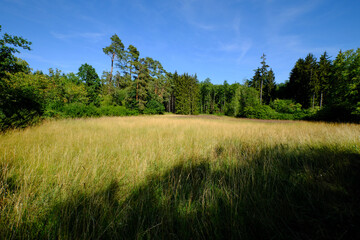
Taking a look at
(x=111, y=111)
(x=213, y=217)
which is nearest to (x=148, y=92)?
(x=111, y=111)

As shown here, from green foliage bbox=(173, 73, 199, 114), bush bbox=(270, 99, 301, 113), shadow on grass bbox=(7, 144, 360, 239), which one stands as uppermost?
green foliage bbox=(173, 73, 199, 114)

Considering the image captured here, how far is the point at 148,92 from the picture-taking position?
26.0 meters

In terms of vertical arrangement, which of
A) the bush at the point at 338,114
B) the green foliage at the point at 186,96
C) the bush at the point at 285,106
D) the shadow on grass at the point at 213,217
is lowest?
the shadow on grass at the point at 213,217

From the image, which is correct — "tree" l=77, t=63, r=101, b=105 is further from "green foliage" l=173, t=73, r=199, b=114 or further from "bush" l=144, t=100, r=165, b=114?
"green foliage" l=173, t=73, r=199, b=114

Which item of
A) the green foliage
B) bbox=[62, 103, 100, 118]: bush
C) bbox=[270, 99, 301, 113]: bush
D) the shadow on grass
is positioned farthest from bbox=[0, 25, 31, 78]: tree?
bbox=[270, 99, 301, 113]: bush

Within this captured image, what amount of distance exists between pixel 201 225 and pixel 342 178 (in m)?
2.50

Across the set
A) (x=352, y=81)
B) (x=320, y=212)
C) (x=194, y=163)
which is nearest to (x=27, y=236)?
(x=194, y=163)

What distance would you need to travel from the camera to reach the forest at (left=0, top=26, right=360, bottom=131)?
6200mm

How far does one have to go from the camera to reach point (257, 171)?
2.36 m

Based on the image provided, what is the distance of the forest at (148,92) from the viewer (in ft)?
20.3

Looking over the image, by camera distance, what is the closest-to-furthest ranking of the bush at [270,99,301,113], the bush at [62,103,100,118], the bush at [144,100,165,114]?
the bush at [62,103,100,118]
the bush at [144,100,165,114]
the bush at [270,99,301,113]

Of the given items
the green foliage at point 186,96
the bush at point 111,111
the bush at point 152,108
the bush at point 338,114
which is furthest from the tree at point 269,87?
the bush at point 111,111

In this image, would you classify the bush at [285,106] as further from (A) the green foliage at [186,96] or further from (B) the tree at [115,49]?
(B) the tree at [115,49]

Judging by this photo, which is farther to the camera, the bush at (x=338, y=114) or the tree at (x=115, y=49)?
the tree at (x=115, y=49)
